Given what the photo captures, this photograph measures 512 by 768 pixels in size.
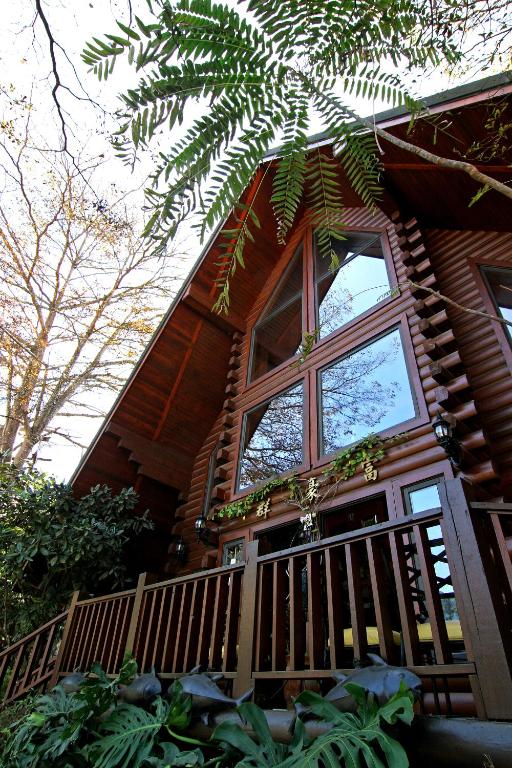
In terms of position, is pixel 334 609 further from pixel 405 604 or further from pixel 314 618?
pixel 405 604

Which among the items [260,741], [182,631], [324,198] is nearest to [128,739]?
[260,741]

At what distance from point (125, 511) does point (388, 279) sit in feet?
18.2

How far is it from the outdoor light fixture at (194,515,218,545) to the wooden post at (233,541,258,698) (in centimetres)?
385

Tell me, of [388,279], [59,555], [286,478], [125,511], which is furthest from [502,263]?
[59,555]

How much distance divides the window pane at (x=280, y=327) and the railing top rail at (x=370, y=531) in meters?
4.86

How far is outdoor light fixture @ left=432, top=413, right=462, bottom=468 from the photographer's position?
407cm

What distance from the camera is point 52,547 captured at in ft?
21.6

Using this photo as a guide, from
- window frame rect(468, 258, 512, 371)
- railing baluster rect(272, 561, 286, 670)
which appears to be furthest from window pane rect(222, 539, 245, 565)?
window frame rect(468, 258, 512, 371)

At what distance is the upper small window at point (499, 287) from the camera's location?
523 cm

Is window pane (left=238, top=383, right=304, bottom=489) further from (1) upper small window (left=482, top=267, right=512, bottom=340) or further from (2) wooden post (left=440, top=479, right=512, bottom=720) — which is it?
(2) wooden post (left=440, top=479, right=512, bottom=720)

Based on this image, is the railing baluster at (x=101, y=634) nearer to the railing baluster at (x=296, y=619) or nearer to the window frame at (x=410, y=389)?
the railing baluster at (x=296, y=619)

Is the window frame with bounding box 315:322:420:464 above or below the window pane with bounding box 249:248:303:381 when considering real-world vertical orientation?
below

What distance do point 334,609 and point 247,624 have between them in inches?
26.6

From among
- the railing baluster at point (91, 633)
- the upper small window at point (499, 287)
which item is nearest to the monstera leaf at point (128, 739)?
the railing baluster at point (91, 633)
